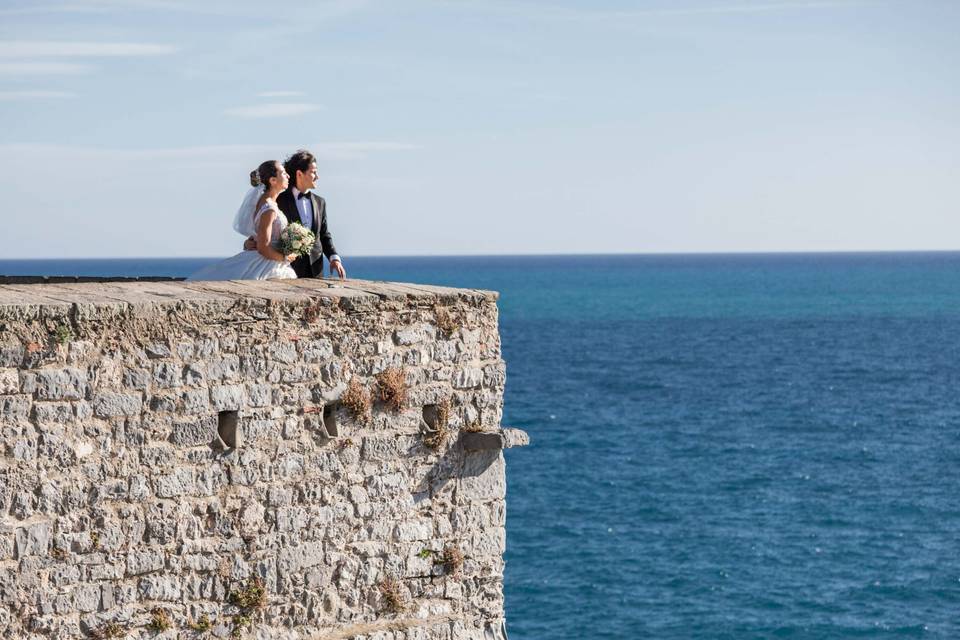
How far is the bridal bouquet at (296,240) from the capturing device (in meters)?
8.93

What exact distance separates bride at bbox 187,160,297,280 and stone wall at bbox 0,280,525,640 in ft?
2.44

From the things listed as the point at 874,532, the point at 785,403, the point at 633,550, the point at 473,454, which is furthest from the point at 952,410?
the point at 473,454

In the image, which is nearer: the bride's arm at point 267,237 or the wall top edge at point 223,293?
the wall top edge at point 223,293

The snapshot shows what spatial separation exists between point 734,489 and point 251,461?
35.2 m

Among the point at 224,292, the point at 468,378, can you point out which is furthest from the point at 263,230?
the point at 468,378

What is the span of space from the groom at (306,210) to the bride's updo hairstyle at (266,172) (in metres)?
0.30

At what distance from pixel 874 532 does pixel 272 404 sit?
104 feet

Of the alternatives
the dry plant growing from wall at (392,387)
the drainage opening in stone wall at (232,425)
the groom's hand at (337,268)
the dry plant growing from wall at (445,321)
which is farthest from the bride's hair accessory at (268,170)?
the drainage opening in stone wall at (232,425)

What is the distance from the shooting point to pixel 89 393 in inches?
271

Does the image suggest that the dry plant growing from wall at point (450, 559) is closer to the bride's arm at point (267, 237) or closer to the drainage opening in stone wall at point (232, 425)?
the drainage opening in stone wall at point (232, 425)

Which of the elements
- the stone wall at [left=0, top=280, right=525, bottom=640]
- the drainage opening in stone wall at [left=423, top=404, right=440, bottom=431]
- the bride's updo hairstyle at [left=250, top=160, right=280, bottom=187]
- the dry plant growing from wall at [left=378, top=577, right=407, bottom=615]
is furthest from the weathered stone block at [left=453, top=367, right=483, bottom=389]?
the bride's updo hairstyle at [left=250, top=160, right=280, bottom=187]

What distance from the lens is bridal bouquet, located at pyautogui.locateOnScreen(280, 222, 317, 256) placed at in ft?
29.3

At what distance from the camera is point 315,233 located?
952 centimetres

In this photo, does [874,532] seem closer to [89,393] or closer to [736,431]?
[736,431]
